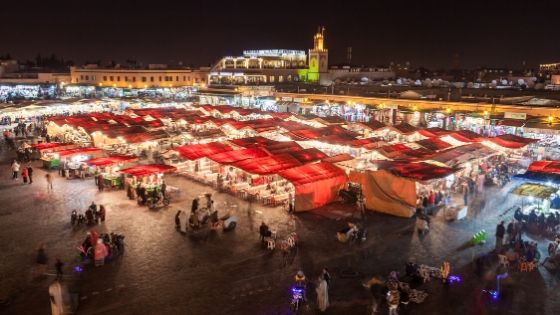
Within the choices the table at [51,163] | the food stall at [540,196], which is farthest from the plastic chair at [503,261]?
the table at [51,163]

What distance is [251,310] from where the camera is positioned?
8.88m

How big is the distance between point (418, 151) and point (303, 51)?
6223 centimetres

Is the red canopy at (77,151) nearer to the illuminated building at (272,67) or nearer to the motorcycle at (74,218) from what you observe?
the motorcycle at (74,218)

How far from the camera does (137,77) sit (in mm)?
65188

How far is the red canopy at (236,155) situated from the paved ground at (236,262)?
172cm

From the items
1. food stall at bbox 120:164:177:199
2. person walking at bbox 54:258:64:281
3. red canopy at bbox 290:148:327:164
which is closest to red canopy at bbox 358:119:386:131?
red canopy at bbox 290:148:327:164

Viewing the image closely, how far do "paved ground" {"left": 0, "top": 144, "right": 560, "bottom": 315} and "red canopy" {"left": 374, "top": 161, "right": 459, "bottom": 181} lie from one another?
139 centimetres

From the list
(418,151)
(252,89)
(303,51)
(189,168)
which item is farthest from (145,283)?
(303,51)

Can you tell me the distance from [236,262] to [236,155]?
22.8ft

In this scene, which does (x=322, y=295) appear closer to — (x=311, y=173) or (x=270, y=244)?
(x=270, y=244)

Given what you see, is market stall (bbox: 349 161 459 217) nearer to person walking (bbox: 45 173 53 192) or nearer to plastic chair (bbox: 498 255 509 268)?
plastic chair (bbox: 498 255 509 268)

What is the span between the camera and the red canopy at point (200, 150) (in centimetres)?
1778

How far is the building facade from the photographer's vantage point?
6531cm

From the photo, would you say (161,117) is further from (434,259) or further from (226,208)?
(434,259)
